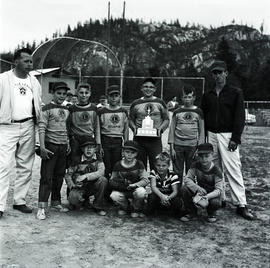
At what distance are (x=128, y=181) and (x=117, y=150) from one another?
0.56 metres

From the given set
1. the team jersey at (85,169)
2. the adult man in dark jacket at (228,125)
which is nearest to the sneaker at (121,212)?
the team jersey at (85,169)

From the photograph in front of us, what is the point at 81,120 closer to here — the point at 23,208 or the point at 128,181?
the point at 128,181

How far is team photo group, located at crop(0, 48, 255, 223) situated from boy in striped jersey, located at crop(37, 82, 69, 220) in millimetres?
12

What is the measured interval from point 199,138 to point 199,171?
0.50 meters

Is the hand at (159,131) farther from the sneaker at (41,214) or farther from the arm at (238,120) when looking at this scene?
the sneaker at (41,214)

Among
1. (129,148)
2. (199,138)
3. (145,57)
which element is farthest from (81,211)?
(145,57)

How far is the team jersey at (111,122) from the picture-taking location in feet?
16.6

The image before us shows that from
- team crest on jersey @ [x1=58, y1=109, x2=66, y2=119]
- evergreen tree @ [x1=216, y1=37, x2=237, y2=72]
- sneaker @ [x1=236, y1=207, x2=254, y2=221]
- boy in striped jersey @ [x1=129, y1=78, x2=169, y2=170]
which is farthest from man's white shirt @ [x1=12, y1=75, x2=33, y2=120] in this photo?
evergreen tree @ [x1=216, y1=37, x2=237, y2=72]

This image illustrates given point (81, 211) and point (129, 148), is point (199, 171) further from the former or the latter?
point (81, 211)

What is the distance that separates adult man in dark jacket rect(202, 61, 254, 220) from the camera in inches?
189

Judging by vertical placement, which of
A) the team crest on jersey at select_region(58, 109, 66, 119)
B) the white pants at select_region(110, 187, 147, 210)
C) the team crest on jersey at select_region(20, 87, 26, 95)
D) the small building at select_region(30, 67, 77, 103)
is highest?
the small building at select_region(30, 67, 77, 103)

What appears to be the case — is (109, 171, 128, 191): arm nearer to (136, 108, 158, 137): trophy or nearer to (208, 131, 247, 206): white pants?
(136, 108, 158, 137): trophy

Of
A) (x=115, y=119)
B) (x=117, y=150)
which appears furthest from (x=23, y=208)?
(x=115, y=119)

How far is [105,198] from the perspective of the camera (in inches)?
205
